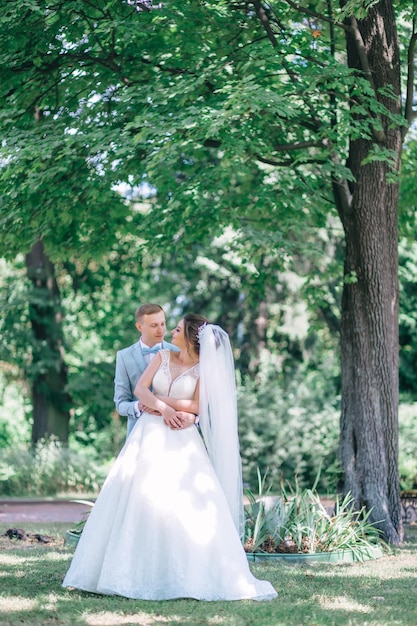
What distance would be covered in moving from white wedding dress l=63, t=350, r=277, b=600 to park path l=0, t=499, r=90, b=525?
5.84m

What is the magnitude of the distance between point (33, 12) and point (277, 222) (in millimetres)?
4807

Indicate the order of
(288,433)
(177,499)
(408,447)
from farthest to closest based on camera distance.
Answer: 1. (288,433)
2. (408,447)
3. (177,499)

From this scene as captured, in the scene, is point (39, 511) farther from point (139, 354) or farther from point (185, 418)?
point (185, 418)

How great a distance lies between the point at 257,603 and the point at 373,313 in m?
5.05

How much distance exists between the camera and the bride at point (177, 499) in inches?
245

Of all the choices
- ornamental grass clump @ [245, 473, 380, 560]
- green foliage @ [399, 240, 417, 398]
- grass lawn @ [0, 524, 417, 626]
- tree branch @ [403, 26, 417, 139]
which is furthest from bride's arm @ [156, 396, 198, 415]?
green foliage @ [399, 240, 417, 398]

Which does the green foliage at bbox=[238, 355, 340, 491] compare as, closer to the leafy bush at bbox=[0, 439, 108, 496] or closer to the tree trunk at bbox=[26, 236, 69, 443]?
the leafy bush at bbox=[0, 439, 108, 496]

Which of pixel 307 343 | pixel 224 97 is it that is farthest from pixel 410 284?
pixel 224 97

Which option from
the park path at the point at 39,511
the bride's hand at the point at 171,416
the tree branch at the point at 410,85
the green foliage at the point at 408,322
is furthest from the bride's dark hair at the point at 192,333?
the green foliage at the point at 408,322

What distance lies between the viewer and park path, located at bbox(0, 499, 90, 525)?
42.6 ft

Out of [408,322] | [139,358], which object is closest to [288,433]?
[408,322]

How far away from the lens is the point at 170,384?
22.2 ft

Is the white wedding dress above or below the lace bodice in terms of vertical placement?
below

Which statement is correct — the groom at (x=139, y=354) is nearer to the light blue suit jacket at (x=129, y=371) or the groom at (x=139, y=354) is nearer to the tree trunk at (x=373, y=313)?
the light blue suit jacket at (x=129, y=371)
